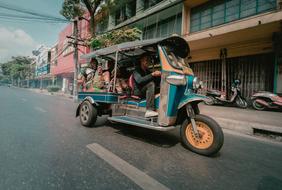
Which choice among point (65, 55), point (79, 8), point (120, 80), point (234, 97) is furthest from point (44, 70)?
point (234, 97)

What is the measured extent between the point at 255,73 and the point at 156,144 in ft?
25.7

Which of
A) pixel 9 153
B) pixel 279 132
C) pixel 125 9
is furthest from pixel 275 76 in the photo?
pixel 125 9

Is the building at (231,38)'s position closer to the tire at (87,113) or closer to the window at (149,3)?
the window at (149,3)

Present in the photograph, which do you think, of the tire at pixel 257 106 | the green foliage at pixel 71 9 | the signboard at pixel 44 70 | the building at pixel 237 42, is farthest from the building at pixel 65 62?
the tire at pixel 257 106

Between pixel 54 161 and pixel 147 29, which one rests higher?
pixel 147 29

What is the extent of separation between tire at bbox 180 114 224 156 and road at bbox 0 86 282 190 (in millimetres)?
138

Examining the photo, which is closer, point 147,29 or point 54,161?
point 54,161

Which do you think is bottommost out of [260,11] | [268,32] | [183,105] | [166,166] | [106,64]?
[166,166]

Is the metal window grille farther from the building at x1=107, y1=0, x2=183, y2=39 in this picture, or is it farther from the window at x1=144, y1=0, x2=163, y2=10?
the window at x1=144, y1=0, x2=163, y2=10

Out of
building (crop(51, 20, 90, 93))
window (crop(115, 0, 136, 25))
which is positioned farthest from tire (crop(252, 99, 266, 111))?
building (crop(51, 20, 90, 93))

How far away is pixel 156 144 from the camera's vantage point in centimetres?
325

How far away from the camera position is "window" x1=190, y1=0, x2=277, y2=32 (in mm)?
7512

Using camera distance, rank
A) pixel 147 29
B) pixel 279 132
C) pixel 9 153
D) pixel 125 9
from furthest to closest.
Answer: pixel 125 9
pixel 147 29
pixel 279 132
pixel 9 153

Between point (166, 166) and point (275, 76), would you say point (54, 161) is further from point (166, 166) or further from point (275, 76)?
point (275, 76)
